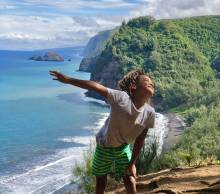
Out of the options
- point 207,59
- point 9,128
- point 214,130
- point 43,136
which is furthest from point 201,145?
point 207,59

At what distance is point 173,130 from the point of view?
63.8m

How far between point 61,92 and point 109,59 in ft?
42.3

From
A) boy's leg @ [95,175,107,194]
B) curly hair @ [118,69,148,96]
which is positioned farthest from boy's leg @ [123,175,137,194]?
curly hair @ [118,69,148,96]

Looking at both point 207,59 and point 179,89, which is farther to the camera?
point 207,59

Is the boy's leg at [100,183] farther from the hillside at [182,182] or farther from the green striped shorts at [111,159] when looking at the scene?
the hillside at [182,182]

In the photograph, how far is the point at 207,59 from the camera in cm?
11838

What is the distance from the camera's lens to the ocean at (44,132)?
3848 cm

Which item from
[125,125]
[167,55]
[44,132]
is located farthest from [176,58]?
[125,125]

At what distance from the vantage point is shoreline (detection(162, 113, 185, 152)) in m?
54.5

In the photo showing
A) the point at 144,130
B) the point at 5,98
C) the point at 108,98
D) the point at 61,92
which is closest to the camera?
the point at 108,98

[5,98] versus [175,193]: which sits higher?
[175,193]

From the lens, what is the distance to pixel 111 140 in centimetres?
470

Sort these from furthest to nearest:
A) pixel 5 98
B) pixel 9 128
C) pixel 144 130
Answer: pixel 5 98 → pixel 9 128 → pixel 144 130

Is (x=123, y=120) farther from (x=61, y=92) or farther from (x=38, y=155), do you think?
(x=61, y=92)
